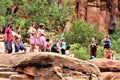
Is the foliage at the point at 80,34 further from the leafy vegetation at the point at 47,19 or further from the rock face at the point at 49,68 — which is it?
the rock face at the point at 49,68

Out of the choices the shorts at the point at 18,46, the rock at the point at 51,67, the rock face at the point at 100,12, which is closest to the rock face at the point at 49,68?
the rock at the point at 51,67

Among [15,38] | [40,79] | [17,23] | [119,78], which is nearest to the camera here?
[40,79]

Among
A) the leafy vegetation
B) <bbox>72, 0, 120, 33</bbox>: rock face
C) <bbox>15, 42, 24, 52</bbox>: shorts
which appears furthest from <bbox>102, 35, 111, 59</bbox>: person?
<bbox>72, 0, 120, 33</bbox>: rock face

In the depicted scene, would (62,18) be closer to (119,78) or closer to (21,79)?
(119,78)

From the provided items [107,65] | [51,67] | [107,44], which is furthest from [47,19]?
[51,67]

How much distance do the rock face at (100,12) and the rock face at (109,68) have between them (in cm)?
2658

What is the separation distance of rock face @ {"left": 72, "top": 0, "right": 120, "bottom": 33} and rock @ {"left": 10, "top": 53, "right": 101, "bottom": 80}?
96.5 feet

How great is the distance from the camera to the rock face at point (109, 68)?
1873cm

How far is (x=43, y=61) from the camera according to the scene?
1546cm

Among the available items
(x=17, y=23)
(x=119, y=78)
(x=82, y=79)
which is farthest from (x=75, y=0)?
(x=82, y=79)

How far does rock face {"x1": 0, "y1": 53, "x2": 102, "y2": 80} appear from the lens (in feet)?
50.5

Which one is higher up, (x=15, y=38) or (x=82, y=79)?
(x=15, y=38)

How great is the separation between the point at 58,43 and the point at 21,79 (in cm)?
292

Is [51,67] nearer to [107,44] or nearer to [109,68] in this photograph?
[109,68]
